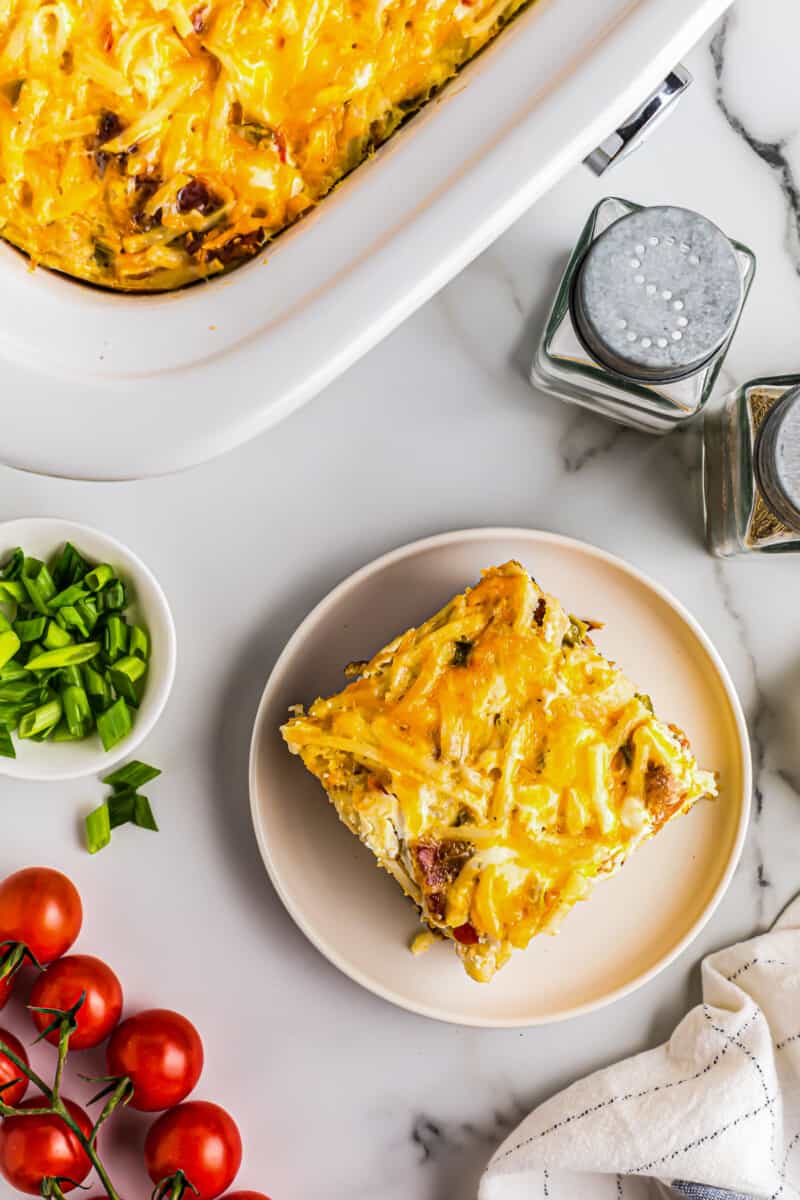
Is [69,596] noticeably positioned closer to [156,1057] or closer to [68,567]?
[68,567]

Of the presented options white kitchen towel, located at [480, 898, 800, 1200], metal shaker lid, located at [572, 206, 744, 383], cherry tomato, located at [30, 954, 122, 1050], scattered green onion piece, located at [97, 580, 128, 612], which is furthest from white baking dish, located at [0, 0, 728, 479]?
white kitchen towel, located at [480, 898, 800, 1200]

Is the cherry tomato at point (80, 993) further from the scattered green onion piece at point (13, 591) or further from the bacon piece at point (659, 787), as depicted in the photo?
Result: the bacon piece at point (659, 787)

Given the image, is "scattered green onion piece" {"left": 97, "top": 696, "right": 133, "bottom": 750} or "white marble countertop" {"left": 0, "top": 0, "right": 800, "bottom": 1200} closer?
"scattered green onion piece" {"left": 97, "top": 696, "right": 133, "bottom": 750}

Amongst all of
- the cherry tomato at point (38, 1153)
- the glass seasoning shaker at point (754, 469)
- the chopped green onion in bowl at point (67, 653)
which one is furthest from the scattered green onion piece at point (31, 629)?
the glass seasoning shaker at point (754, 469)

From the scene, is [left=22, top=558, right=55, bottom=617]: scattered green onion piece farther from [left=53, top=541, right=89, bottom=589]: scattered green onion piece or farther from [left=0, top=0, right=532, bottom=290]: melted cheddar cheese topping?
[left=0, top=0, right=532, bottom=290]: melted cheddar cheese topping

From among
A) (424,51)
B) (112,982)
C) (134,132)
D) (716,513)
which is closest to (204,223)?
(134,132)

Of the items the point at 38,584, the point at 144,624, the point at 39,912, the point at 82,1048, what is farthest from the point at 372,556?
the point at 82,1048

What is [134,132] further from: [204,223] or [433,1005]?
[433,1005]
